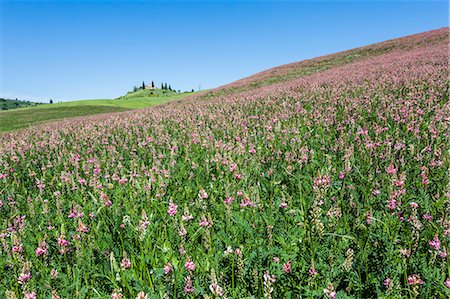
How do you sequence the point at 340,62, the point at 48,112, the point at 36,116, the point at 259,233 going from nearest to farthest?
the point at 259,233
the point at 340,62
the point at 36,116
the point at 48,112

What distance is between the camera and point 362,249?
8.09ft

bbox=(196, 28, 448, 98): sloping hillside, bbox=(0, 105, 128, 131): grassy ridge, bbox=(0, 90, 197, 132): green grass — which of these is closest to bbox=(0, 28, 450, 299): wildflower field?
bbox=(196, 28, 448, 98): sloping hillside

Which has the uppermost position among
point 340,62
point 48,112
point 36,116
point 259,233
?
point 340,62

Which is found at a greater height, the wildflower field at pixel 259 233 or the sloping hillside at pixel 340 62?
the sloping hillside at pixel 340 62

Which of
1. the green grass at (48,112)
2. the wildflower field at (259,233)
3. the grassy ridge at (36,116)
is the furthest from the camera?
the green grass at (48,112)

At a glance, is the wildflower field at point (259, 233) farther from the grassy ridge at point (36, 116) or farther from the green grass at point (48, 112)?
the grassy ridge at point (36, 116)

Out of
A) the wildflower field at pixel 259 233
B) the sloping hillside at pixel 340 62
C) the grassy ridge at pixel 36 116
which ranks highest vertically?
the sloping hillside at pixel 340 62

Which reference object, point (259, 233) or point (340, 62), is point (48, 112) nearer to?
point (340, 62)

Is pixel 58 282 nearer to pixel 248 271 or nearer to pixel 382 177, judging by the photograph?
pixel 248 271

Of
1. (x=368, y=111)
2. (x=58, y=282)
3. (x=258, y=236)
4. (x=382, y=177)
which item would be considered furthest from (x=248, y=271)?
(x=368, y=111)

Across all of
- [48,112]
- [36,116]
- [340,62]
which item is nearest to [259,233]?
[340,62]

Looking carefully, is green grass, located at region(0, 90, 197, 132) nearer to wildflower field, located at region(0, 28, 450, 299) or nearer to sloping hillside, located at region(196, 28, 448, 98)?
sloping hillside, located at region(196, 28, 448, 98)

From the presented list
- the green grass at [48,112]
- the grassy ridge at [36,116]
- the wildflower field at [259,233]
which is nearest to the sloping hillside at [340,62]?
the green grass at [48,112]

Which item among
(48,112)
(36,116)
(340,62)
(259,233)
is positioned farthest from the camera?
(48,112)
